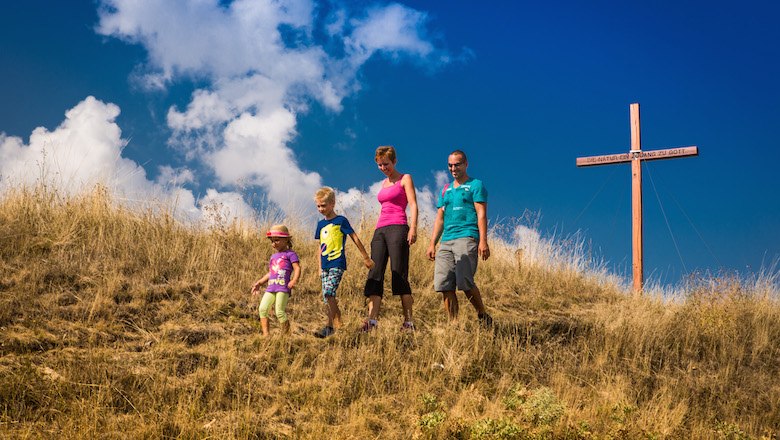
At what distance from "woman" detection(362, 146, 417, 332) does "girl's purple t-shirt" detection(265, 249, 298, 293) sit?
2.86 feet

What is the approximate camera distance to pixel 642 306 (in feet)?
35.5

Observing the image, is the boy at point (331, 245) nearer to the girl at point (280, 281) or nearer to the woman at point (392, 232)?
the woman at point (392, 232)

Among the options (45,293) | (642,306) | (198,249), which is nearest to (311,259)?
(198,249)

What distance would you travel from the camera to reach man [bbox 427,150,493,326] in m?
6.84

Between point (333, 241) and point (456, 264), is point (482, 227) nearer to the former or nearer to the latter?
point (456, 264)

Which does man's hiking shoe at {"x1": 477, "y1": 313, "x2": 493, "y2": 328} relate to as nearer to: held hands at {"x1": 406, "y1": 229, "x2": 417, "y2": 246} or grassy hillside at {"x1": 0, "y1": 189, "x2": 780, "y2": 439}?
grassy hillside at {"x1": 0, "y1": 189, "x2": 780, "y2": 439}

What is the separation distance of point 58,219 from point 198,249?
7.03 ft

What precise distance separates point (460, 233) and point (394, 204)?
2.72 ft

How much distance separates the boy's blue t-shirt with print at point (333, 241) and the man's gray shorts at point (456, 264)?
1113mm

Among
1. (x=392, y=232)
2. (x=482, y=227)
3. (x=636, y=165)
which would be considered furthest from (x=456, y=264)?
(x=636, y=165)

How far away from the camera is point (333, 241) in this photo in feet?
21.8

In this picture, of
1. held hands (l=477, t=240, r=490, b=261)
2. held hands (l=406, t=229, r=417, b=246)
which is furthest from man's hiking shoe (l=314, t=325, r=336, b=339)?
held hands (l=477, t=240, r=490, b=261)

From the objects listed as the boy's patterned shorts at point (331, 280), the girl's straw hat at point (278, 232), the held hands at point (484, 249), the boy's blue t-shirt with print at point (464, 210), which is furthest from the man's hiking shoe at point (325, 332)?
the held hands at point (484, 249)

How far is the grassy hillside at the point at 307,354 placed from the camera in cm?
505
